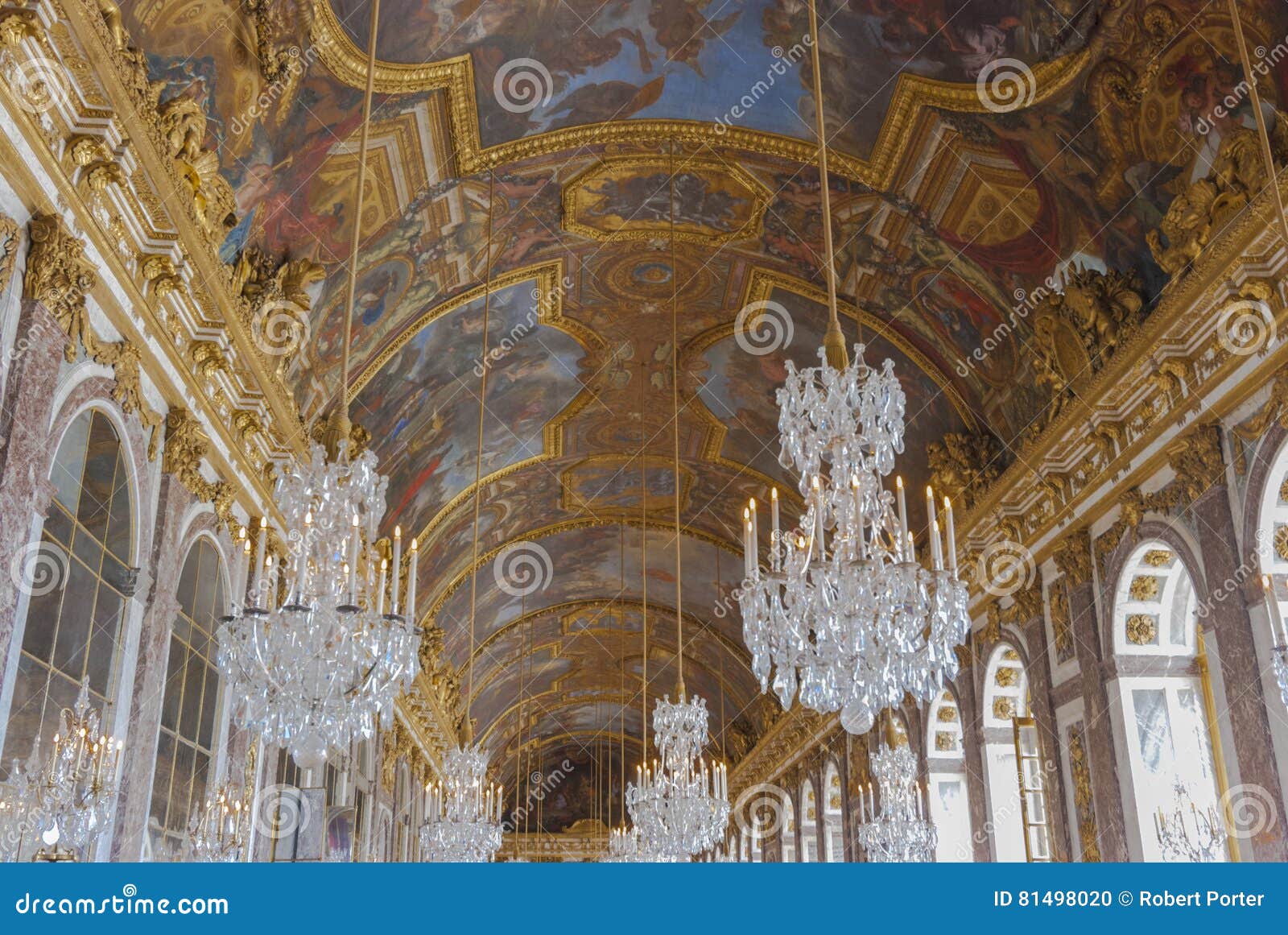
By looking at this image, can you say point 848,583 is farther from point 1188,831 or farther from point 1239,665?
point 1188,831

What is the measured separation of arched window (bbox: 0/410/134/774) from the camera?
7.04 m

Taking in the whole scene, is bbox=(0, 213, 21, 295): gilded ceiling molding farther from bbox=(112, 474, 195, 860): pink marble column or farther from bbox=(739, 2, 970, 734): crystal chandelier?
bbox=(739, 2, 970, 734): crystal chandelier

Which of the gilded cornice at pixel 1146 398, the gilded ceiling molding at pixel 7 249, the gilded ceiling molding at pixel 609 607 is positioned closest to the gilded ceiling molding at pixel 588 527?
the gilded ceiling molding at pixel 609 607

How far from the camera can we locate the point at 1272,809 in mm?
8641

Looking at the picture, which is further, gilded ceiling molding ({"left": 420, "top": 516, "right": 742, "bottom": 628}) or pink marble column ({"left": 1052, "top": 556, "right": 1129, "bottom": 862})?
gilded ceiling molding ({"left": 420, "top": 516, "right": 742, "bottom": 628})

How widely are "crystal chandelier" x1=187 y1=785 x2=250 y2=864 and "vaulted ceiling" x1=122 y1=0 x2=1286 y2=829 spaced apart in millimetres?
4668

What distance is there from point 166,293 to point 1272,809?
948 cm

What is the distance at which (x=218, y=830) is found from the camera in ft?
33.3

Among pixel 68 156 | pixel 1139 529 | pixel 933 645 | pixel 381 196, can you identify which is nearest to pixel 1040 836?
pixel 1139 529

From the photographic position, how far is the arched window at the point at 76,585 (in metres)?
7.04

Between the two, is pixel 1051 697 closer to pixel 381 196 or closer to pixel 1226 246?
pixel 1226 246

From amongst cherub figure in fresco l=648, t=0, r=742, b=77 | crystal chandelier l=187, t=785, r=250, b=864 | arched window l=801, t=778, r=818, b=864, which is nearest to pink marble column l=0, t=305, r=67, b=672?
crystal chandelier l=187, t=785, r=250, b=864

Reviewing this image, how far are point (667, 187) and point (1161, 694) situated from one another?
316 inches

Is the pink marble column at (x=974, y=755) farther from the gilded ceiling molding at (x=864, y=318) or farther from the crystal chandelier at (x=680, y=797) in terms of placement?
Answer: the crystal chandelier at (x=680, y=797)
